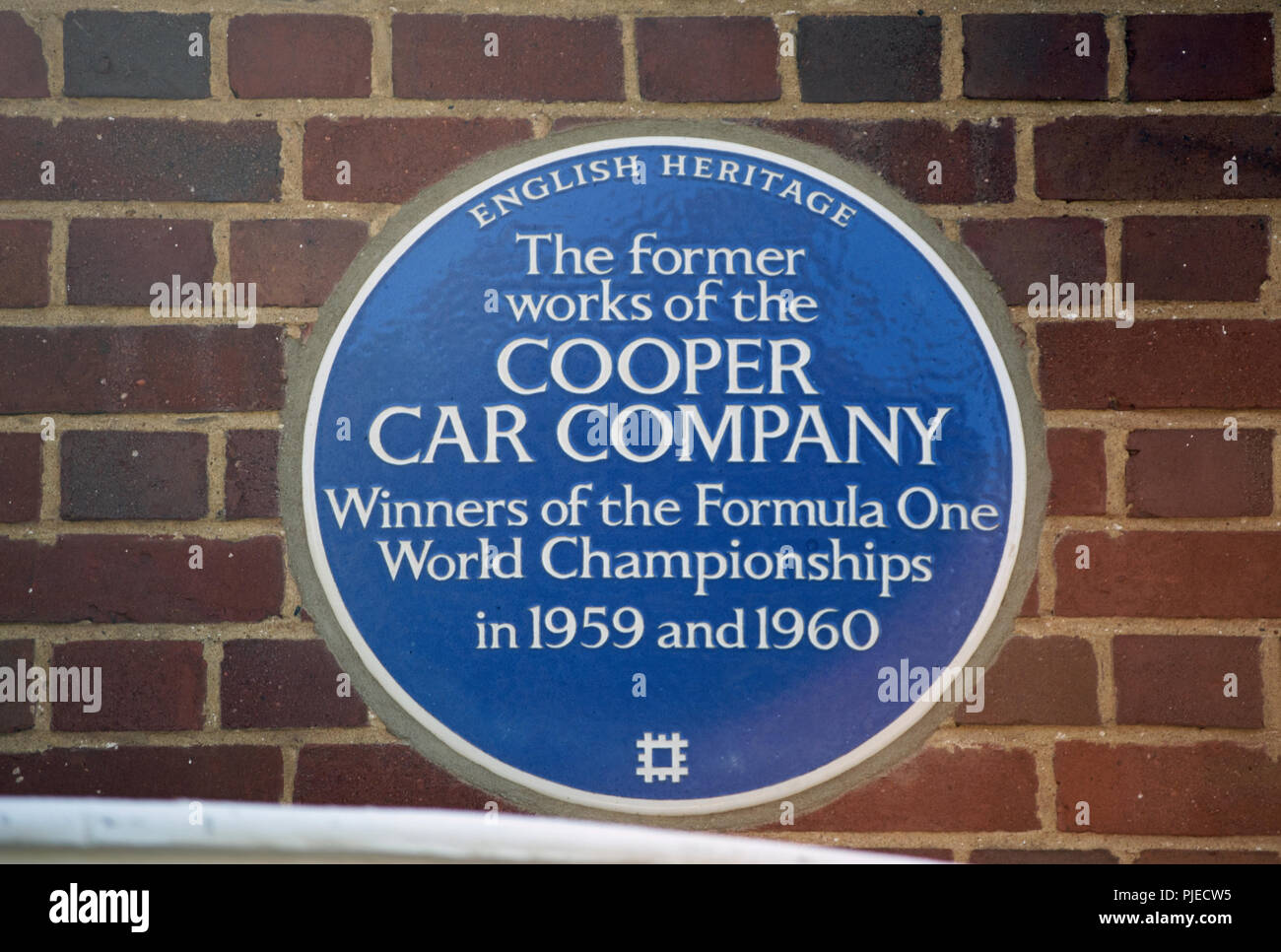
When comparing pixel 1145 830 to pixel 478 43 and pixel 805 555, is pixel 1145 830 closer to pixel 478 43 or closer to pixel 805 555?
pixel 805 555

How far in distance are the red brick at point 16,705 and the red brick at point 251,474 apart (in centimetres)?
28

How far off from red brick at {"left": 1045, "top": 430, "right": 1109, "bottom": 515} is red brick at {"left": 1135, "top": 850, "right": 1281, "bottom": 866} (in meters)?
0.40

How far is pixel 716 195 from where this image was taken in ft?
4.18

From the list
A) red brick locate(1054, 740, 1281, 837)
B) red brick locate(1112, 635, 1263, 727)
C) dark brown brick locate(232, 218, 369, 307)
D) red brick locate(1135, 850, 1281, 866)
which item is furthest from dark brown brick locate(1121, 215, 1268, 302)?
dark brown brick locate(232, 218, 369, 307)

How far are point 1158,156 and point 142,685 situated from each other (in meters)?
1.37

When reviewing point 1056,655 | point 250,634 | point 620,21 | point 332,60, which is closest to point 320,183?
point 332,60

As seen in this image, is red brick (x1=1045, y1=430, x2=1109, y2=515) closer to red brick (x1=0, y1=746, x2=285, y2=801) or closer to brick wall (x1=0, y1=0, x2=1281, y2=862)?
brick wall (x1=0, y1=0, x2=1281, y2=862)

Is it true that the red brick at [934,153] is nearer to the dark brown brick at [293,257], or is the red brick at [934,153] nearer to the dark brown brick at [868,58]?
the dark brown brick at [868,58]

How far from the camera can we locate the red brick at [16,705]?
1.25 metres

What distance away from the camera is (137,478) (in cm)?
126

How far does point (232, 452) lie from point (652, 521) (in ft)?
1.67

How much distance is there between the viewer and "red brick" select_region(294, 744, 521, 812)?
4.08 ft

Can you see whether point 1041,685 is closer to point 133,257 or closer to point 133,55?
point 133,257

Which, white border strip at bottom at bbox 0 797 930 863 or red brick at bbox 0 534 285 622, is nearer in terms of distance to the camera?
white border strip at bottom at bbox 0 797 930 863
